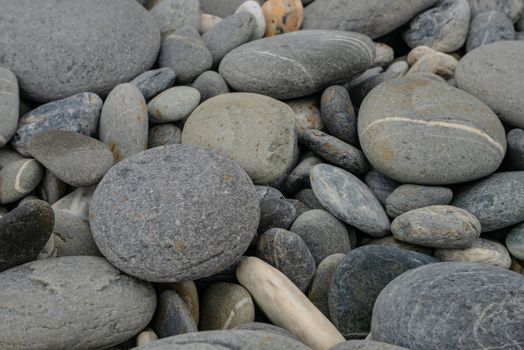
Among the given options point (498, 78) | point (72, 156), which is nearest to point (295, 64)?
point (498, 78)

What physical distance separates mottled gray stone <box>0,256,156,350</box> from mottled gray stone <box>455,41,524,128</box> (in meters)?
2.45

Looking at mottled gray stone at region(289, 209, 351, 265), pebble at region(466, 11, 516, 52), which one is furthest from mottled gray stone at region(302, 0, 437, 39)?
mottled gray stone at region(289, 209, 351, 265)

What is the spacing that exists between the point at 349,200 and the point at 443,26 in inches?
78.2

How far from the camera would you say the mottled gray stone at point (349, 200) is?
3068 mm

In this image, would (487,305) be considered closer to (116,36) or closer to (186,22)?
(116,36)

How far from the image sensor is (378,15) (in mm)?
4238

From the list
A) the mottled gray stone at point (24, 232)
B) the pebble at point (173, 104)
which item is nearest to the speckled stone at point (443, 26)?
the pebble at point (173, 104)

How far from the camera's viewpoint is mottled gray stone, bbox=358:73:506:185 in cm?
311

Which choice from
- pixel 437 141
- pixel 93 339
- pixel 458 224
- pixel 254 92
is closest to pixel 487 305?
pixel 458 224

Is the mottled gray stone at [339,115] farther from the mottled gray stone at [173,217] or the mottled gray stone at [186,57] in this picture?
the mottled gray stone at [173,217]

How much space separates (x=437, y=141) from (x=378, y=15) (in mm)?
1504

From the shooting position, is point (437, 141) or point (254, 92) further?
point (254, 92)

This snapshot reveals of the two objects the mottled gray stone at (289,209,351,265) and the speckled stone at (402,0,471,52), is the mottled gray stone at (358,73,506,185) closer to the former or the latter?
the mottled gray stone at (289,209,351,265)

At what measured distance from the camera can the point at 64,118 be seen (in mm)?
3314
